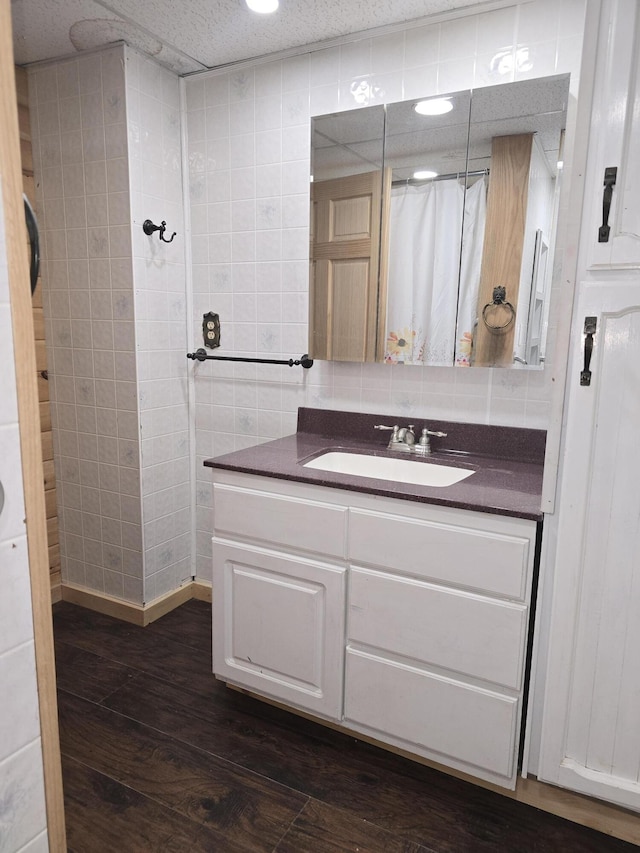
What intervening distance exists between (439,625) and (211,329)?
1.52 meters

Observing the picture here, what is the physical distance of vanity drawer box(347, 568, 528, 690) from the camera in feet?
4.70

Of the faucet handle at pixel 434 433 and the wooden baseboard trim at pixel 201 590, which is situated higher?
the faucet handle at pixel 434 433

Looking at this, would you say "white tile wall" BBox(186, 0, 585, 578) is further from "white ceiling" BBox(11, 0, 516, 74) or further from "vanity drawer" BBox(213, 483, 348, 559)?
"vanity drawer" BBox(213, 483, 348, 559)

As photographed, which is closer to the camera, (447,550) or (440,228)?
(447,550)

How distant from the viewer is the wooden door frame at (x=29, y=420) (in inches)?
28.4

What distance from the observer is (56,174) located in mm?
2309

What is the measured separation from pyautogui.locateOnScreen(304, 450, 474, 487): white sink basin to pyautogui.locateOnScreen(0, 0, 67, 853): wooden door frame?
1.04m

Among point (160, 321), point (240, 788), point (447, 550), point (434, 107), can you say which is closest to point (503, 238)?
point (434, 107)

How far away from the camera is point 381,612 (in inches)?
62.7

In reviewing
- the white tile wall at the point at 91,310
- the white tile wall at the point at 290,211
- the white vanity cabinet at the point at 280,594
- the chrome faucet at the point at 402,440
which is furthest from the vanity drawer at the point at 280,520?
the white tile wall at the point at 91,310

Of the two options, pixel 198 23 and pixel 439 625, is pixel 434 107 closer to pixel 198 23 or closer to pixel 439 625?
pixel 198 23

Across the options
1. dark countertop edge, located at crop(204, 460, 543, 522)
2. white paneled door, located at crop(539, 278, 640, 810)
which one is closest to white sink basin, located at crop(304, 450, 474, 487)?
dark countertop edge, located at crop(204, 460, 543, 522)

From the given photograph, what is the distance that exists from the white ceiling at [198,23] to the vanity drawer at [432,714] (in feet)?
6.46

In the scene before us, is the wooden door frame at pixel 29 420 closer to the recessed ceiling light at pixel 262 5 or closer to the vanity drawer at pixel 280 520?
the vanity drawer at pixel 280 520
